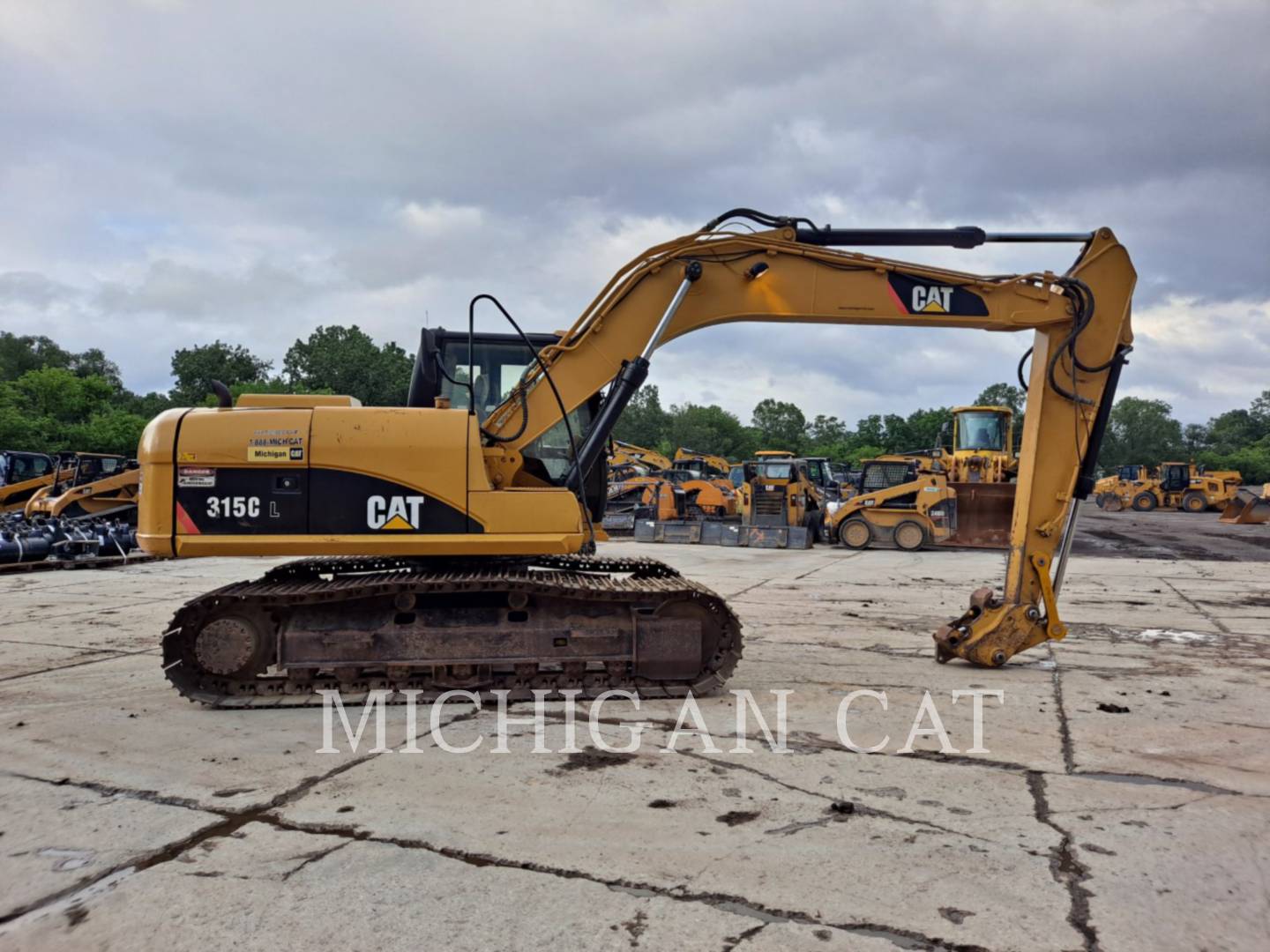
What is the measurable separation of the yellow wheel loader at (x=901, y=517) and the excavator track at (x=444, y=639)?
15.3 metres

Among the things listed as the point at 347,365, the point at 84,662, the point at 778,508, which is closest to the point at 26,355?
the point at 347,365

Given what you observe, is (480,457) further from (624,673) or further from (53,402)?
(53,402)

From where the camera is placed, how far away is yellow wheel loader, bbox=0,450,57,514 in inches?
860

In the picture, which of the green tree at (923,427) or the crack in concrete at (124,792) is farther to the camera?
the green tree at (923,427)

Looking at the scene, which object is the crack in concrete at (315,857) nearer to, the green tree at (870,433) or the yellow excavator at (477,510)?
the yellow excavator at (477,510)

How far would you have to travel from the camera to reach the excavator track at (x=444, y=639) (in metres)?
5.84

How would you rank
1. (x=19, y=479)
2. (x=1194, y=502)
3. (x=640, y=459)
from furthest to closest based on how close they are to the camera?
1. (x=1194, y=502)
2. (x=640, y=459)
3. (x=19, y=479)

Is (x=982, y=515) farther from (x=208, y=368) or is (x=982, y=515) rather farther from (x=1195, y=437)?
(x=1195, y=437)

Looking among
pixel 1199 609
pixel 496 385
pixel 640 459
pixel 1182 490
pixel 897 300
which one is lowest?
pixel 1199 609

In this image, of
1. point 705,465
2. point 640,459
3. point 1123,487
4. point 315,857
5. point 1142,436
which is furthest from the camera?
point 1142,436

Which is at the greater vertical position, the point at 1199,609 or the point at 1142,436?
the point at 1142,436

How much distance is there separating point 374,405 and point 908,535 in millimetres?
12660

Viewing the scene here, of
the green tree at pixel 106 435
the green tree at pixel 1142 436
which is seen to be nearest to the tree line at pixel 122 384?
the green tree at pixel 106 435

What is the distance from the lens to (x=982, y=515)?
19.4 metres
